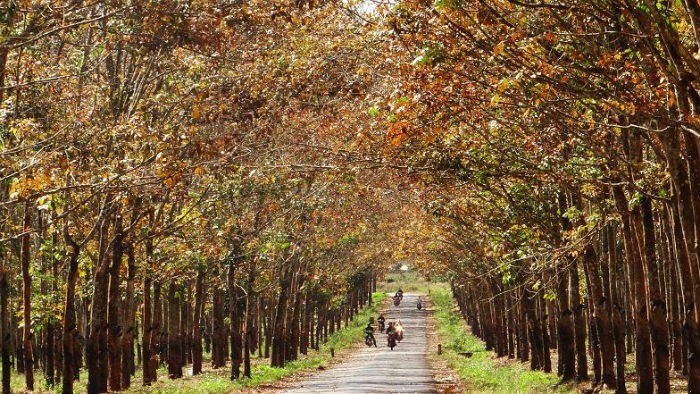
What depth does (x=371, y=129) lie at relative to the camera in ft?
54.7

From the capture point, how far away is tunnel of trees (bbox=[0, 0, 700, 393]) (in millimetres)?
11406

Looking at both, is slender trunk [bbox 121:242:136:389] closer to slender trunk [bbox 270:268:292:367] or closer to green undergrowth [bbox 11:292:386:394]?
green undergrowth [bbox 11:292:386:394]

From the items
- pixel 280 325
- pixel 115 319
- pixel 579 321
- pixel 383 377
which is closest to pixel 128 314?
pixel 115 319

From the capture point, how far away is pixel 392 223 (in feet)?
144

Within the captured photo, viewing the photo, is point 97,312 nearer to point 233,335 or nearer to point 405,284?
point 233,335

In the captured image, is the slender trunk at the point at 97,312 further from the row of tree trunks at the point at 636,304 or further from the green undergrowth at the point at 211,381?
the row of tree trunks at the point at 636,304

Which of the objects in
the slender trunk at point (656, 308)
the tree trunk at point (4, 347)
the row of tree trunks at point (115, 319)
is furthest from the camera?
the tree trunk at point (4, 347)

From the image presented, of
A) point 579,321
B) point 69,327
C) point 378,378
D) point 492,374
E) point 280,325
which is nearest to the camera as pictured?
point 69,327

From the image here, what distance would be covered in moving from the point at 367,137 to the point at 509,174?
9.77ft

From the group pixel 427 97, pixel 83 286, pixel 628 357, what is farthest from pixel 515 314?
pixel 427 97

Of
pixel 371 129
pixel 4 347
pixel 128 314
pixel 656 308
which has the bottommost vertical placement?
pixel 4 347

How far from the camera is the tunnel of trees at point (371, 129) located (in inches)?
449

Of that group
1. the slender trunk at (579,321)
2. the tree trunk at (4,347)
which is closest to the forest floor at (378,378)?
the slender trunk at (579,321)

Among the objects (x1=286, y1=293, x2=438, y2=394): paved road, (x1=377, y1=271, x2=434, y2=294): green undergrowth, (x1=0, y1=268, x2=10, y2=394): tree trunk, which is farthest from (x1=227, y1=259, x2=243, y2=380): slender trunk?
(x1=377, y1=271, x2=434, y2=294): green undergrowth
